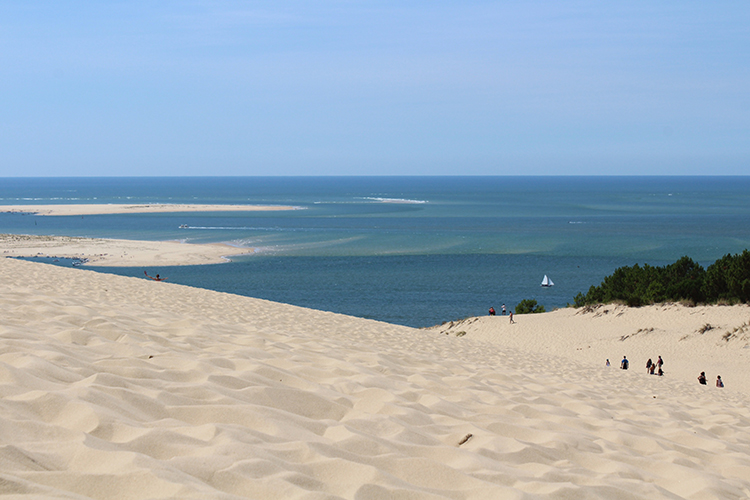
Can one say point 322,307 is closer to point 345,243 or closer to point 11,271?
point 11,271

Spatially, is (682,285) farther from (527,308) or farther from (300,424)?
(300,424)

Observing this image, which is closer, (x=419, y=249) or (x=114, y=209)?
(x=419, y=249)

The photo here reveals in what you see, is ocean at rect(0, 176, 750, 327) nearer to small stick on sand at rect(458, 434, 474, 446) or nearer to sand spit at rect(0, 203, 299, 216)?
sand spit at rect(0, 203, 299, 216)

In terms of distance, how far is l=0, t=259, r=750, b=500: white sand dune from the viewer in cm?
292

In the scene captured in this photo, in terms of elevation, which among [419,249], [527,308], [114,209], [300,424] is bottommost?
[527,308]

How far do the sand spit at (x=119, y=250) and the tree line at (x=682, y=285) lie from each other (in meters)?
32.6

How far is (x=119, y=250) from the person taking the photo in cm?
5566

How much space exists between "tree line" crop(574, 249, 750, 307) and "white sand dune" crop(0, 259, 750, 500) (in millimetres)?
18141

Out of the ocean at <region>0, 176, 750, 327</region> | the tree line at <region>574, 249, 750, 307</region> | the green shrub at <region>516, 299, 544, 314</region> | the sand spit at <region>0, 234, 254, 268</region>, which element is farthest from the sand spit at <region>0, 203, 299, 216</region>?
the tree line at <region>574, 249, 750, 307</region>

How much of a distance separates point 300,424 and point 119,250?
56.5 metres

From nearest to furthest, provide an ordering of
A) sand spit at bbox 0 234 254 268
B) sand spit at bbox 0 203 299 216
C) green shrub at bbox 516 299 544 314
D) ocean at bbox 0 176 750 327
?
green shrub at bbox 516 299 544 314 < ocean at bbox 0 176 750 327 < sand spit at bbox 0 234 254 268 < sand spit at bbox 0 203 299 216

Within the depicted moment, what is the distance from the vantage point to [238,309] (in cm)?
1371

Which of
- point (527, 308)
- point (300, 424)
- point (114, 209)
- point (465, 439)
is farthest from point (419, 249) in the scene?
point (114, 209)

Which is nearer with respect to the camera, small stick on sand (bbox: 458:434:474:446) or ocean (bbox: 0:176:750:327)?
small stick on sand (bbox: 458:434:474:446)
